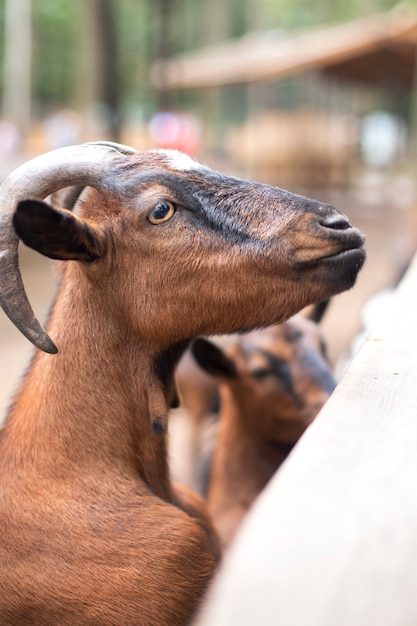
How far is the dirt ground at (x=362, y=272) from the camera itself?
8648mm

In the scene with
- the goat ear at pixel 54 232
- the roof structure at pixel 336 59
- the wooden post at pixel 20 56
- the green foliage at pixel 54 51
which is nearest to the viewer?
the goat ear at pixel 54 232

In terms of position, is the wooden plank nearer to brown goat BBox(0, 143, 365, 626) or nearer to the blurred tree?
brown goat BBox(0, 143, 365, 626)

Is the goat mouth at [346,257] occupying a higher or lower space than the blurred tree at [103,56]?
Answer: higher

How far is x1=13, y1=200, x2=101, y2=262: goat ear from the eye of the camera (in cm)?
236

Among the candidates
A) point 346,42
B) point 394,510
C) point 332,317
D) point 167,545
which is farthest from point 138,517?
point 346,42

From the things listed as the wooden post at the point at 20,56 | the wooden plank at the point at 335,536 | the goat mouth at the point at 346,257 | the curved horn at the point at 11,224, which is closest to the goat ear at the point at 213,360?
the goat mouth at the point at 346,257

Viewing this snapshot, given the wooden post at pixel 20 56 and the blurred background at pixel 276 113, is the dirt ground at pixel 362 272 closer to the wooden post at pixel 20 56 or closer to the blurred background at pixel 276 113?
the blurred background at pixel 276 113

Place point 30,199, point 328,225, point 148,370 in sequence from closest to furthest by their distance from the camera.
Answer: point 30,199 → point 328,225 → point 148,370

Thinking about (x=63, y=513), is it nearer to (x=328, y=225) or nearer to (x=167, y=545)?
(x=167, y=545)

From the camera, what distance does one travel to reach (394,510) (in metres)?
1.40

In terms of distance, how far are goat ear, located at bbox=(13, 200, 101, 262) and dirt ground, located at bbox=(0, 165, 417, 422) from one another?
565 mm

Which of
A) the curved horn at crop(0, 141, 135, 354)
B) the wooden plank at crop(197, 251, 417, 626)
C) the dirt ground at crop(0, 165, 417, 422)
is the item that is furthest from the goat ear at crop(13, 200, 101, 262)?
the wooden plank at crop(197, 251, 417, 626)

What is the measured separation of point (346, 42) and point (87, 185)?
17220mm

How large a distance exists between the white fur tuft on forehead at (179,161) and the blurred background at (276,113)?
2.76m
